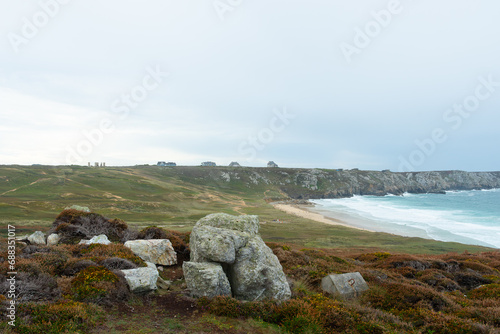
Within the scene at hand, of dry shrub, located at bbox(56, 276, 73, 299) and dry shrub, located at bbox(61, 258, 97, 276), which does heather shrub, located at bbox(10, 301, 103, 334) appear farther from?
dry shrub, located at bbox(61, 258, 97, 276)

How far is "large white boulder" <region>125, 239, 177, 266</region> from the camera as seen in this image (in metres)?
14.8

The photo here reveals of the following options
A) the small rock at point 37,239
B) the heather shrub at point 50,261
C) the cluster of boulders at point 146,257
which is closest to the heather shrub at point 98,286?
the cluster of boulders at point 146,257

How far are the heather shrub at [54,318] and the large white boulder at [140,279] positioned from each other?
214 centimetres

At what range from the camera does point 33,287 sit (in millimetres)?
8508

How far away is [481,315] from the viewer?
30.6 feet

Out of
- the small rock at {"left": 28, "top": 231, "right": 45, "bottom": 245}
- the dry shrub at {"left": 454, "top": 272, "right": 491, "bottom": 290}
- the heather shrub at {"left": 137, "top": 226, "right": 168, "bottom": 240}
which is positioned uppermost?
the heather shrub at {"left": 137, "top": 226, "right": 168, "bottom": 240}

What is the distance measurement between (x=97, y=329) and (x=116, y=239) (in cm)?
1319

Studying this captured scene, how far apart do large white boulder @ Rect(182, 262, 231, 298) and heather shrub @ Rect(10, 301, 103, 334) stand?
10.9 feet

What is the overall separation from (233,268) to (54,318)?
6202mm

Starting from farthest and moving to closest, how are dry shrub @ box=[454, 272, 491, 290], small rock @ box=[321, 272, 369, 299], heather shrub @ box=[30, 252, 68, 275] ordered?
dry shrub @ box=[454, 272, 491, 290]
small rock @ box=[321, 272, 369, 299]
heather shrub @ box=[30, 252, 68, 275]

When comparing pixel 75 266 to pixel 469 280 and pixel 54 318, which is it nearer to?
pixel 54 318

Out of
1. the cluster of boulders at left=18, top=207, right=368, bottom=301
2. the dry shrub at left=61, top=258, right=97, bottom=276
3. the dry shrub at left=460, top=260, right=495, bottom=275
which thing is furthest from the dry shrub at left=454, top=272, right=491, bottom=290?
the dry shrub at left=61, top=258, right=97, bottom=276

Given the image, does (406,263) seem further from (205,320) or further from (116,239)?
(116,239)

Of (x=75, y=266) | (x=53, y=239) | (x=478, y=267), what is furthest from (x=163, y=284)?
(x=478, y=267)
